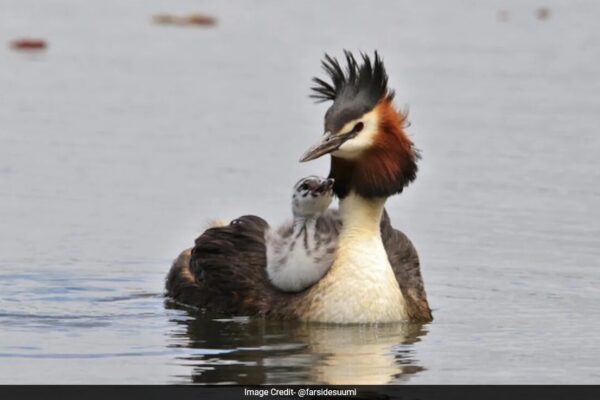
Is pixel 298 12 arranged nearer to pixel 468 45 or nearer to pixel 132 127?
pixel 468 45

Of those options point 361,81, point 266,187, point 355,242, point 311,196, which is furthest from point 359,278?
point 266,187

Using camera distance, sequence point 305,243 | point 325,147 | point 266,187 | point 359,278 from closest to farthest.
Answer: point 325,147 < point 359,278 < point 305,243 < point 266,187

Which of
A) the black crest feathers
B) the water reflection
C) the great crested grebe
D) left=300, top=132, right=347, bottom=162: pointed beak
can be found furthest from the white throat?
the black crest feathers

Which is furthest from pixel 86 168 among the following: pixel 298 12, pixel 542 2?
pixel 542 2

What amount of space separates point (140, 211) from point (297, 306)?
4.83 metres

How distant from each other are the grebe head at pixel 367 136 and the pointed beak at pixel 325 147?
0.06 ft

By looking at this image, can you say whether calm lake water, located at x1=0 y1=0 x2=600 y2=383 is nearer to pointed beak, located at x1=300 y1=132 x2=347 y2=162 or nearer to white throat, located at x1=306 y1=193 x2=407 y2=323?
white throat, located at x1=306 y1=193 x2=407 y2=323

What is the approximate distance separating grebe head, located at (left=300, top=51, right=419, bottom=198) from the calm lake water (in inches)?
44.6

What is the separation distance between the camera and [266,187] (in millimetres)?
19625

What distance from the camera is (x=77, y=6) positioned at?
37531 millimetres

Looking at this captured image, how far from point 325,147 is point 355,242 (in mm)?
823

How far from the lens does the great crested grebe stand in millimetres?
13867

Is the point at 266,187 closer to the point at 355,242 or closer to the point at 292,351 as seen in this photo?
the point at 355,242

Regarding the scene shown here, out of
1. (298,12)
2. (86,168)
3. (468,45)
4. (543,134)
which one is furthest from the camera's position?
(298,12)
